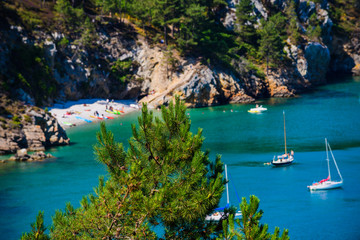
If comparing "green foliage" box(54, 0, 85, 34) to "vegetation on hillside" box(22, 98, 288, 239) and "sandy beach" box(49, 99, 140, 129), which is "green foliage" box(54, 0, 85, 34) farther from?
"vegetation on hillside" box(22, 98, 288, 239)

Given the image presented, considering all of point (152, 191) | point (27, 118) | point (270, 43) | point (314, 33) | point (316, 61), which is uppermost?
point (314, 33)

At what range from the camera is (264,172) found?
4306cm

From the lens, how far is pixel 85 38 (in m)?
84.3

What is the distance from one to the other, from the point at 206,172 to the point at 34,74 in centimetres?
6644

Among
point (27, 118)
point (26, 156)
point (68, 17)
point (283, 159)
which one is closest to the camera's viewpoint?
point (283, 159)

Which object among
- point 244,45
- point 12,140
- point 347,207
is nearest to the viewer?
point 347,207

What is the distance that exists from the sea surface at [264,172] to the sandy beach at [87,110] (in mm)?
3821

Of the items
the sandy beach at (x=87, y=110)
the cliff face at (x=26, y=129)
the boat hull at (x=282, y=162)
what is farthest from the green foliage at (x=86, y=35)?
the boat hull at (x=282, y=162)

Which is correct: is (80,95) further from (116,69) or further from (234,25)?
(234,25)

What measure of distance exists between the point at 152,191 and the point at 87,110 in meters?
68.9

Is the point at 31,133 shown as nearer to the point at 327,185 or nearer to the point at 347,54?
Result: the point at 327,185

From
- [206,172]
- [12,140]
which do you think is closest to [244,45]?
[12,140]

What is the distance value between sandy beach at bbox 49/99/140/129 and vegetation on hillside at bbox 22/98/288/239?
58706mm

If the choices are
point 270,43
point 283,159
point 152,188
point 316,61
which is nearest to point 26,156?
point 283,159
